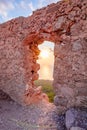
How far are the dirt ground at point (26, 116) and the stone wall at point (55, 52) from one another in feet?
1.06

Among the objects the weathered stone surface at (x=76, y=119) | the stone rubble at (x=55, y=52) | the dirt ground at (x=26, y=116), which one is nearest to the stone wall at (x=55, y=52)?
the stone rubble at (x=55, y=52)

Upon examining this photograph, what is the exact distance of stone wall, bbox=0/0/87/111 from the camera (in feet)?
11.5

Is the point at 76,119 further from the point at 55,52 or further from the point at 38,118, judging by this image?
the point at 55,52

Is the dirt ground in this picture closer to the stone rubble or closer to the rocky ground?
the rocky ground

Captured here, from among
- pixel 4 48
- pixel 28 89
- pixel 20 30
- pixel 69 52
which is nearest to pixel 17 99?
pixel 28 89

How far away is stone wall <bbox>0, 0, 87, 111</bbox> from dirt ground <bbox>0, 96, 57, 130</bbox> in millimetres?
323

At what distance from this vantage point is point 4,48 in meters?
5.38

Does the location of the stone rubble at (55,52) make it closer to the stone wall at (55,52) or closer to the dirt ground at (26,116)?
the stone wall at (55,52)

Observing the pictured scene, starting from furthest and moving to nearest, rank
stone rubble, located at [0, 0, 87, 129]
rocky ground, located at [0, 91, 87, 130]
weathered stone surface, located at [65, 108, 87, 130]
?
stone rubble, located at [0, 0, 87, 129], rocky ground, located at [0, 91, 87, 130], weathered stone surface, located at [65, 108, 87, 130]

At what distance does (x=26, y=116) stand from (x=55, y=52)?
1657 mm

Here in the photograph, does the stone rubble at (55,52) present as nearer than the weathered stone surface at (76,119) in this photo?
No

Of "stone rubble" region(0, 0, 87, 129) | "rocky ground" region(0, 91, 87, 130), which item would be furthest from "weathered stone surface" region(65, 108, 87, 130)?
"stone rubble" region(0, 0, 87, 129)

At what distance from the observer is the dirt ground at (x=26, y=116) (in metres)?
3.56

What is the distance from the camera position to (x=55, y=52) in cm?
385
